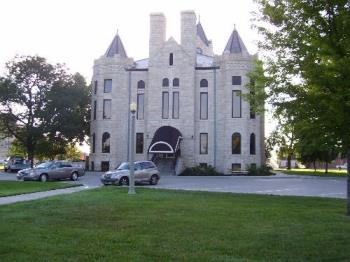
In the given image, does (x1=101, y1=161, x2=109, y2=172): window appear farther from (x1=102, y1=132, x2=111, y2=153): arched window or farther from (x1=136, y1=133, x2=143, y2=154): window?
(x1=136, y1=133, x2=143, y2=154): window

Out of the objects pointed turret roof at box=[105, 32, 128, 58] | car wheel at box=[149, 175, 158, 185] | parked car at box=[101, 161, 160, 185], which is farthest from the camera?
pointed turret roof at box=[105, 32, 128, 58]

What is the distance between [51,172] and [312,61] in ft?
78.5

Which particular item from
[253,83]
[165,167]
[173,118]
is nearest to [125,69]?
[173,118]

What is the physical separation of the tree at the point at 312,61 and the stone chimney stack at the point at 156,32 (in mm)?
38174

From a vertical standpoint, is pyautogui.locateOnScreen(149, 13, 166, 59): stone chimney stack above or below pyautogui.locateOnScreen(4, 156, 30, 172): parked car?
above

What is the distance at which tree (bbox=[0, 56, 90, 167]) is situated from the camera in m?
51.6

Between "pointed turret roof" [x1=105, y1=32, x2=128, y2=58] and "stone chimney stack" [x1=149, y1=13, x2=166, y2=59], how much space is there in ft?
11.3

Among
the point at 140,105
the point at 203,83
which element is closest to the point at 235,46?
the point at 203,83

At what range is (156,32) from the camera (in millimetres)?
53156

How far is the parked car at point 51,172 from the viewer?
33.3 metres

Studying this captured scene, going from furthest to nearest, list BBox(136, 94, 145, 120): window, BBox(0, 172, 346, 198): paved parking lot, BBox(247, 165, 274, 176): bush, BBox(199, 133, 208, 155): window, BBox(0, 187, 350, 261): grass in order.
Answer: BBox(136, 94, 145, 120): window
BBox(199, 133, 208, 155): window
BBox(247, 165, 274, 176): bush
BBox(0, 172, 346, 198): paved parking lot
BBox(0, 187, 350, 261): grass

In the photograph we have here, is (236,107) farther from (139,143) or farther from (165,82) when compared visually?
(139,143)

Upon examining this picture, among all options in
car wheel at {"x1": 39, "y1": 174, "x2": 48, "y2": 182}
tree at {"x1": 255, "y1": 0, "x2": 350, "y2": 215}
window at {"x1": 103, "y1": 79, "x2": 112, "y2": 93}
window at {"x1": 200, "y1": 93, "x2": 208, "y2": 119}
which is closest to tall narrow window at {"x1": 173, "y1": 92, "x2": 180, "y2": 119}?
window at {"x1": 200, "y1": 93, "x2": 208, "y2": 119}

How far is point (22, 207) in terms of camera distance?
587 inches
